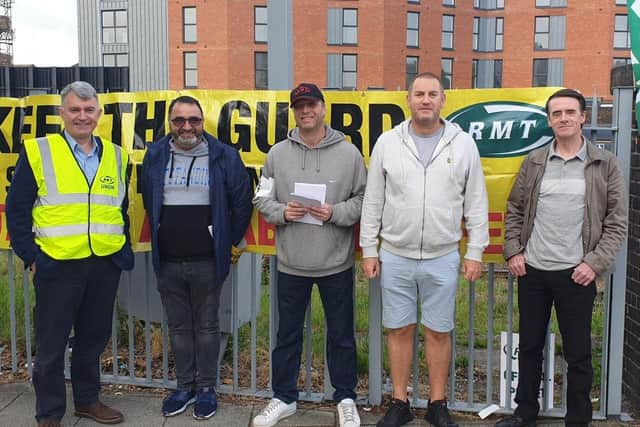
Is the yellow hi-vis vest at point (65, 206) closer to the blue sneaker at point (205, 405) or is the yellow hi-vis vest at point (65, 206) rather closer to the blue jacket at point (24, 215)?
the blue jacket at point (24, 215)

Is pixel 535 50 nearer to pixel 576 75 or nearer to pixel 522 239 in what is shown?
pixel 576 75

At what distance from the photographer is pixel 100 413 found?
4.20m

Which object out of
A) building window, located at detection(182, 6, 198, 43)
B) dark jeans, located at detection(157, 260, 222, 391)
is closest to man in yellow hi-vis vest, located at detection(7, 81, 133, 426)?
dark jeans, located at detection(157, 260, 222, 391)

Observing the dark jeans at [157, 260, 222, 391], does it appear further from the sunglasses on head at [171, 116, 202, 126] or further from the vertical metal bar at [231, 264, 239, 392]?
the sunglasses on head at [171, 116, 202, 126]

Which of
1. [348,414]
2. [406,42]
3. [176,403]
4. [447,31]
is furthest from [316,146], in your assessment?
[447,31]

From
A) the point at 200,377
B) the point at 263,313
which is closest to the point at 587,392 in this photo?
the point at 200,377

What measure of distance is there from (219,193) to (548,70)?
46439 mm

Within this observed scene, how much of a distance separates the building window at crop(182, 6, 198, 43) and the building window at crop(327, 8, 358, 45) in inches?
341

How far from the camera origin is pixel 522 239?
12.5 feet

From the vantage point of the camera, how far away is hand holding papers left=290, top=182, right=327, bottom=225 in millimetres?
3848

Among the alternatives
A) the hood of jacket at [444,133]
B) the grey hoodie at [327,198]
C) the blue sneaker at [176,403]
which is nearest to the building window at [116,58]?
the blue sneaker at [176,403]

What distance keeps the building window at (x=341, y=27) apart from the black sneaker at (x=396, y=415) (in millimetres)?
39908

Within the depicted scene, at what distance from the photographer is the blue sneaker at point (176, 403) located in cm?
428

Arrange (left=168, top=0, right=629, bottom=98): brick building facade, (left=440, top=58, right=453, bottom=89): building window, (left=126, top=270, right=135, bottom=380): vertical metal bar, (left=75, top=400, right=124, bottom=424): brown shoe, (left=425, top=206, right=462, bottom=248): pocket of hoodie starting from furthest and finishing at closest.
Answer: (left=440, top=58, right=453, bottom=89): building window
(left=168, top=0, right=629, bottom=98): brick building facade
(left=126, top=270, right=135, bottom=380): vertical metal bar
(left=75, top=400, right=124, bottom=424): brown shoe
(left=425, top=206, right=462, bottom=248): pocket of hoodie
